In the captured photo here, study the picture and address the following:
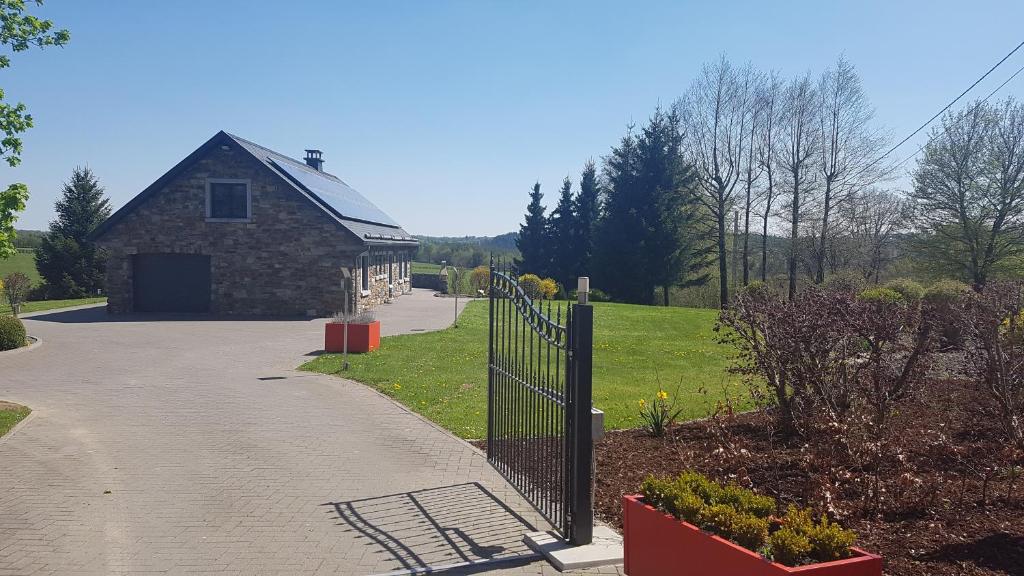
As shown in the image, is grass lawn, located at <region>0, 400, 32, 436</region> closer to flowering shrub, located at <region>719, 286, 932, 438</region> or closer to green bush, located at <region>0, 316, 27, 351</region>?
green bush, located at <region>0, 316, 27, 351</region>

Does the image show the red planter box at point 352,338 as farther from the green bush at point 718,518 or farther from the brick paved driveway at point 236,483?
the green bush at point 718,518

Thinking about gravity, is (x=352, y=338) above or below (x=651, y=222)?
below

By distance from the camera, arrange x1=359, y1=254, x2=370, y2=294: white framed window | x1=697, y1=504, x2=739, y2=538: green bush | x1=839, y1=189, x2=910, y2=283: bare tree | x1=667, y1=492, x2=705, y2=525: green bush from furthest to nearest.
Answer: x1=839, y1=189, x2=910, y2=283: bare tree < x1=359, y1=254, x2=370, y2=294: white framed window < x1=667, y1=492, x2=705, y2=525: green bush < x1=697, y1=504, x2=739, y2=538: green bush

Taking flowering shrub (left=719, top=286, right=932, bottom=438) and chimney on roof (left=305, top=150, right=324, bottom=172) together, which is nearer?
flowering shrub (left=719, top=286, right=932, bottom=438)

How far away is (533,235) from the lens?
49.0m

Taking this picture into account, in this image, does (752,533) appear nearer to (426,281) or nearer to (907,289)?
(907,289)

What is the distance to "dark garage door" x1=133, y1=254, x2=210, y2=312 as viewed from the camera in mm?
25875

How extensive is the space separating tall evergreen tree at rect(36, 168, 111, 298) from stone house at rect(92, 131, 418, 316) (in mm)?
13866

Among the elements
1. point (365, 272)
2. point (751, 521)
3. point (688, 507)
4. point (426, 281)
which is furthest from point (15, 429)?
point (426, 281)

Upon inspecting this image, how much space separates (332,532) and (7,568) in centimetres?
233

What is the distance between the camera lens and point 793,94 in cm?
→ 3522

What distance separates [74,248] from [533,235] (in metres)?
27.5

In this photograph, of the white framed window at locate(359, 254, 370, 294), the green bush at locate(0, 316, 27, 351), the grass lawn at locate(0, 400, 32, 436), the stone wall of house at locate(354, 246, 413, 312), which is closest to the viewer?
the grass lawn at locate(0, 400, 32, 436)

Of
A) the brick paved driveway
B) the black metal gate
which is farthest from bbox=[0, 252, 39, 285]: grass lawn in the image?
the black metal gate
